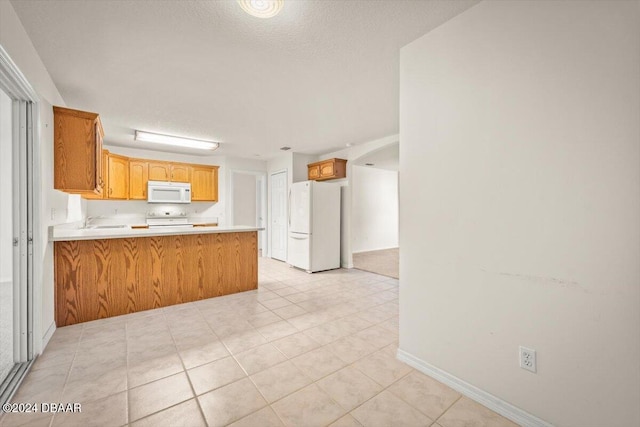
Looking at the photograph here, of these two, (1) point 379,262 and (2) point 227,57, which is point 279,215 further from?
(2) point 227,57

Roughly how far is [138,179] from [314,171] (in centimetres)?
346

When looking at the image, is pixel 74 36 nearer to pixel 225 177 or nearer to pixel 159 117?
pixel 159 117

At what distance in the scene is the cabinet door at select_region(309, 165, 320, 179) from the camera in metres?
5.59

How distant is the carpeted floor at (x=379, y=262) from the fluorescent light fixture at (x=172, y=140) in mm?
3678

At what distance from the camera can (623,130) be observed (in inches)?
46.8

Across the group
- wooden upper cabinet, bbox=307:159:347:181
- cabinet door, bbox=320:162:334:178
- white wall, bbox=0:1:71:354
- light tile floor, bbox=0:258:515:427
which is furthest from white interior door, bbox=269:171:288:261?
white wall, bbox=0:1:71:354

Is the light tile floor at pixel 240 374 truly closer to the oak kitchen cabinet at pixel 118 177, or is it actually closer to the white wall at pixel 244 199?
the oak kitchen cabinet at pixel 118 177

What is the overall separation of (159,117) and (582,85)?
4.20 m

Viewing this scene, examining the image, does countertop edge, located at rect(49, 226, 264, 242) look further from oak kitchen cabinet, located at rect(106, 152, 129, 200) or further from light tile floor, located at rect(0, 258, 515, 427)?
oak kitchen cabinet, located at rect(106, 152, 129, 200)

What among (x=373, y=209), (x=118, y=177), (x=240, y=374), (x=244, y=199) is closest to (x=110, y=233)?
(x=240, y=374)

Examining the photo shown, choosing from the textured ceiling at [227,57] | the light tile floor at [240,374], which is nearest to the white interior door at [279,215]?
the textured ceiling at [227,57]

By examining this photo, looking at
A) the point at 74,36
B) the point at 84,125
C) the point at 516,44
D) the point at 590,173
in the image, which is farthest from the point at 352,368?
the point at 84,125

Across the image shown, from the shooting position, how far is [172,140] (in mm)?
4660

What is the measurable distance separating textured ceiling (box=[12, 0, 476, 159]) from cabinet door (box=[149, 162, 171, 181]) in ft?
5.53
